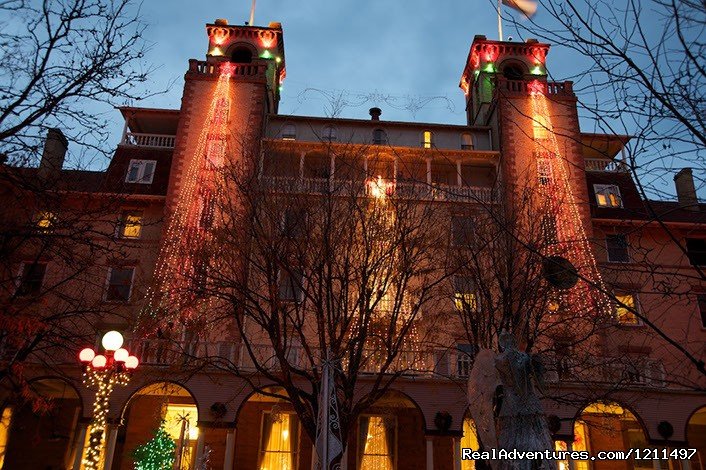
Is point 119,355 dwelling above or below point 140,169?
below

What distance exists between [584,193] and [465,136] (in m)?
8.15

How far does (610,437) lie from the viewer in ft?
75.7

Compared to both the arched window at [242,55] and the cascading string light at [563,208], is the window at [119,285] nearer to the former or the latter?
the arched window at [242,55]

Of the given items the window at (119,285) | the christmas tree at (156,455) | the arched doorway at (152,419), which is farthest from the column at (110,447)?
the window at (119,285)

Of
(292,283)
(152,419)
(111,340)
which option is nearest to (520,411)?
A: (111,340)

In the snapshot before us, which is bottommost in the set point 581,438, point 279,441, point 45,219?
point 279,441

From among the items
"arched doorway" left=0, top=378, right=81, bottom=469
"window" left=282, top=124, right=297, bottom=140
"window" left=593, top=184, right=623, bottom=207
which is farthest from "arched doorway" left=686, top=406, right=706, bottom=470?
"arched doorway" left=0, top=378, right=81, bottom=469

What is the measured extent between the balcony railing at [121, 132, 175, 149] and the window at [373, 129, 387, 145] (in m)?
10.9

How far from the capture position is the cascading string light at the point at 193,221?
18219 millimetres

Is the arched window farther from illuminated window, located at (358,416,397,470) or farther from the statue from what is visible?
the statue

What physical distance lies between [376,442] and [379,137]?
16.6 metres

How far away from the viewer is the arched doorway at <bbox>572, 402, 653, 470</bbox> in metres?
22.2

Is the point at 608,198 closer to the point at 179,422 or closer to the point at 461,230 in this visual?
the point at 461,230

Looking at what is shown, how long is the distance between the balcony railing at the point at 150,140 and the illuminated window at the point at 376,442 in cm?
1731
